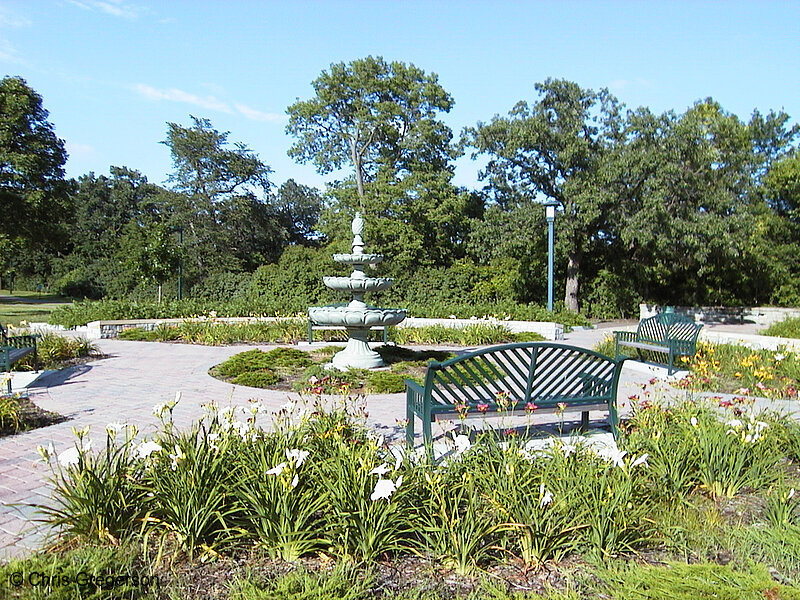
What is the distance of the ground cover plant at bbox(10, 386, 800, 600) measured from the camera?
2699 mm

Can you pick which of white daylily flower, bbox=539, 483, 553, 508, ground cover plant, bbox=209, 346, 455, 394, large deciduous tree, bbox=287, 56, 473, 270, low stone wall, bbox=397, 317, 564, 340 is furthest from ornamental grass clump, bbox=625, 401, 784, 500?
large deciduous tree, bbox=287, 56, 473, 270

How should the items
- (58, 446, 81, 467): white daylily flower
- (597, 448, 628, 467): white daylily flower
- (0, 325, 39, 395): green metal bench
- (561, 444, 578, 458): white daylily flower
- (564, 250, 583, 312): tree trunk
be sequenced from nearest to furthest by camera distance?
(58, 446, 81, 467): white daylily flower < (597, 448, 628, 467): white daylily flower < (561, 444, 578, 458): white daylily flower < (0, 325, 39, 395): green metal bench < (564, 250, 583, 312): tree trunk

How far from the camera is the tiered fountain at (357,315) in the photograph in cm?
905

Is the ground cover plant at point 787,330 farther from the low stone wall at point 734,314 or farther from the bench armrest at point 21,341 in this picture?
the bench armrest at point 21,341

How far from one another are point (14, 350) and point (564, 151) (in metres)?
16.0

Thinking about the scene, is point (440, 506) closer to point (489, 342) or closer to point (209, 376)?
point (209, 376)

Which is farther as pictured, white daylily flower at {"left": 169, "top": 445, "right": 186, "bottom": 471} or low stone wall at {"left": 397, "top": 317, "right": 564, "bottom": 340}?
low stone wall at {"left": 397, "top": 317, "right": 564, "bottom": 340}

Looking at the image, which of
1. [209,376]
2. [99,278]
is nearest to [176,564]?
[209,376]

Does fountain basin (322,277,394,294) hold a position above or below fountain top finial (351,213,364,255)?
below

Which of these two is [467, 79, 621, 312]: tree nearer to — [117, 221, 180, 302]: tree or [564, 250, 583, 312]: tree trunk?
Result: [564, 250, 583, 312]: tree trunk

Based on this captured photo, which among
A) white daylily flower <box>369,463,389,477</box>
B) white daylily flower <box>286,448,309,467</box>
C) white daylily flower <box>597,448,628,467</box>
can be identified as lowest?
white daylily flower <box>597,448,628,467</box>

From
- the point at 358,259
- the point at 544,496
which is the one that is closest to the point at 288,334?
the point at 358,259

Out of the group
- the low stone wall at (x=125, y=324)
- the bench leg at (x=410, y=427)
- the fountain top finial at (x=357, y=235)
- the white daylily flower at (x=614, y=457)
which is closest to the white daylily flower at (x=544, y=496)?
the white daylily flower at (x=614, y=457)

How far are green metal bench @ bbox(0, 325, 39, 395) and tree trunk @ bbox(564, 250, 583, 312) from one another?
1635cm
